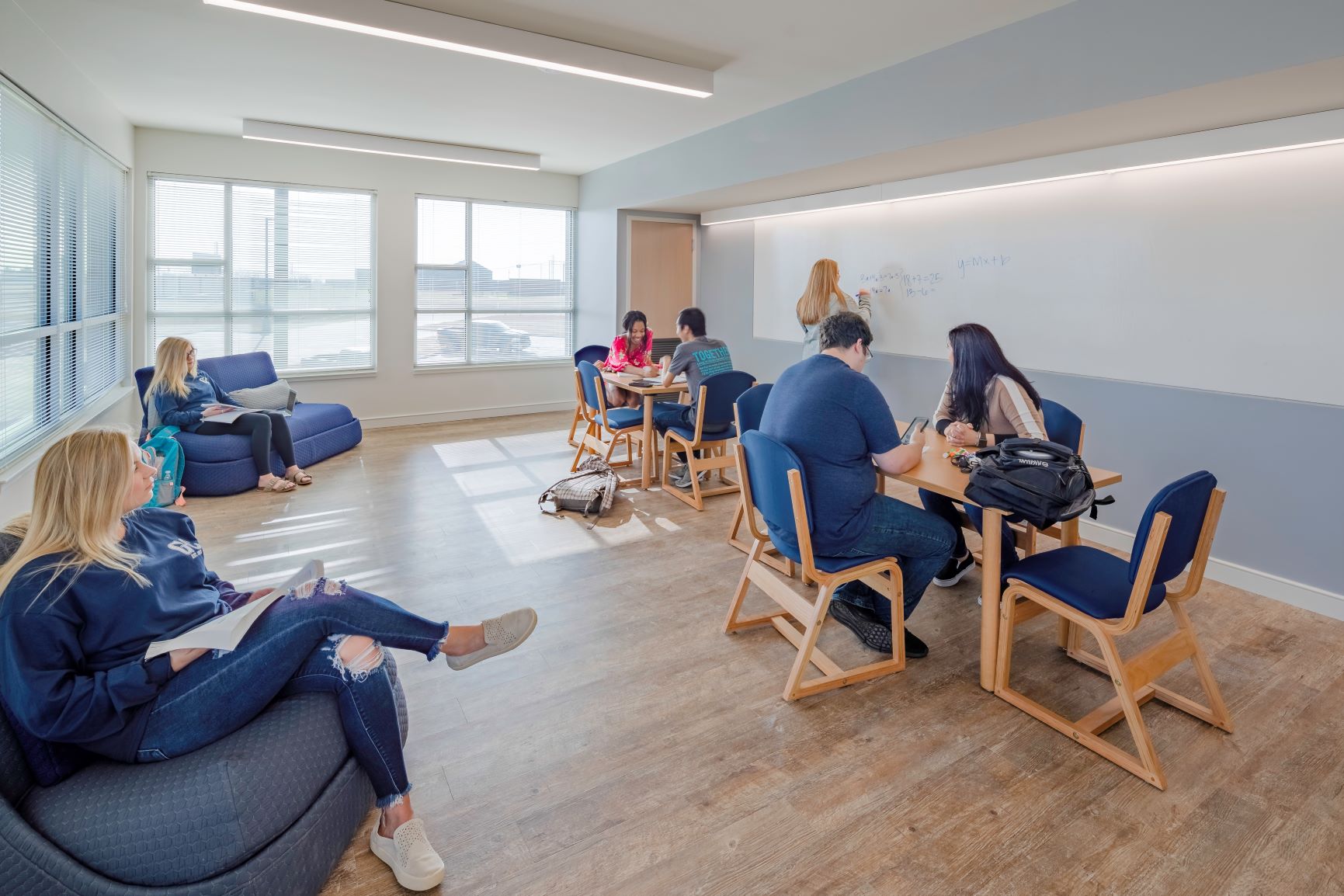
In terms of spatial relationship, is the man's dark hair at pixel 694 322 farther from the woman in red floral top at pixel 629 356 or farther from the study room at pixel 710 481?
the woman in red floral top at pixel 629 356

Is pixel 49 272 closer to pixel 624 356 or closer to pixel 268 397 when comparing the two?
pixel 268 397

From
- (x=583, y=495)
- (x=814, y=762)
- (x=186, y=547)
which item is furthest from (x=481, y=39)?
(x=814, y=762)

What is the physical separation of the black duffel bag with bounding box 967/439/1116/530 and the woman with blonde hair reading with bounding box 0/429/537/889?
1.81 meters

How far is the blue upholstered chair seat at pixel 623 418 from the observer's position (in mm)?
5176

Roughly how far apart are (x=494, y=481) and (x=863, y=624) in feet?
10.8

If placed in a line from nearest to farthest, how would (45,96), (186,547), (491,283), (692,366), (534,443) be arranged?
(186,547) < (45,96) < (692,366) < (534,443) < (491,283)

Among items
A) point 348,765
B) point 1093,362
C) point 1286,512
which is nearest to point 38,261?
point 348,765

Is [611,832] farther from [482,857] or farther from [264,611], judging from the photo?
[264,611]

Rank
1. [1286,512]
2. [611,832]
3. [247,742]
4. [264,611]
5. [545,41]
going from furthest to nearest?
[545,41] < [1286,512] < [611,832] < [264,611] < [247,742]

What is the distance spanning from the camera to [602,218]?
7.72m

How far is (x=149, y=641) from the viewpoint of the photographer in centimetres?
159

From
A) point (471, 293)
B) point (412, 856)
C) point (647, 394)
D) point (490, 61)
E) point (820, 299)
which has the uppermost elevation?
point (490, 61)

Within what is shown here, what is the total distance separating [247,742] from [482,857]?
64cm

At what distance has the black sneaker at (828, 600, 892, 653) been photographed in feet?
9.37
